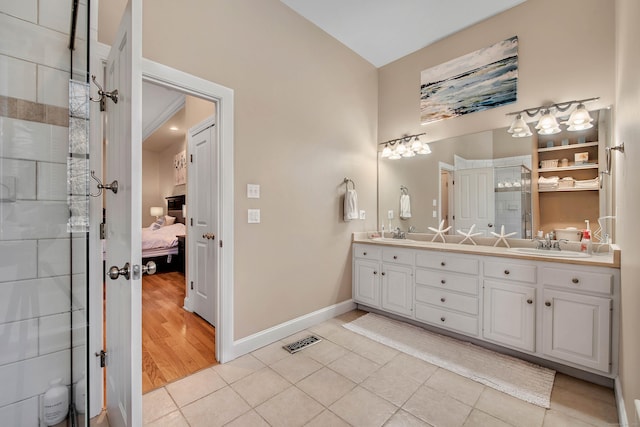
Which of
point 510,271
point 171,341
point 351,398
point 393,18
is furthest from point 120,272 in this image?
point 393,18

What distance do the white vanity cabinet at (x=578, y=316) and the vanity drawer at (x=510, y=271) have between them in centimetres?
8

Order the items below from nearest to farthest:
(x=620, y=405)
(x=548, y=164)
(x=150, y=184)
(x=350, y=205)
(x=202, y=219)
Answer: (x=620, y=405) → (x=548, y=164) → (x=202, y=219) → (x=350, y=205) → (x=150, y=184)

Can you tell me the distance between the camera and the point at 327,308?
295 centimetres

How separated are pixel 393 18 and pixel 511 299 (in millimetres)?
2717

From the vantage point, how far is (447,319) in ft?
8.04

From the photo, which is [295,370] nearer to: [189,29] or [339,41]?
[189,29]

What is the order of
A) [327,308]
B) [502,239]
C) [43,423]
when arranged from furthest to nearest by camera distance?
[327,308]
[502,239]
[43,423]

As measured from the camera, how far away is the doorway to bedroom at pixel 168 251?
7.10ft

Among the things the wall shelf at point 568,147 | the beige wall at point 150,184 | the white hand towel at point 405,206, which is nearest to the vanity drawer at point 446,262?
the white hand towel at point 405,206

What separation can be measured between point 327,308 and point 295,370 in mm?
990

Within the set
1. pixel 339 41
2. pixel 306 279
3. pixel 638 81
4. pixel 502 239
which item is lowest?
pixel 306 279

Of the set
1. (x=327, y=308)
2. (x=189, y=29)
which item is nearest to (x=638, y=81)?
(x=189, y=29)

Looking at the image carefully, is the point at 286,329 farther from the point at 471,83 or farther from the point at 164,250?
the point at 164,250

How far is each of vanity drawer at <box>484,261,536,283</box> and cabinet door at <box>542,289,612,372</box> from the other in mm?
136
